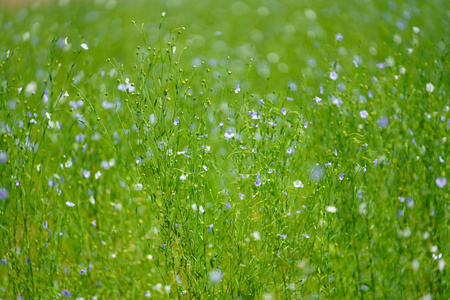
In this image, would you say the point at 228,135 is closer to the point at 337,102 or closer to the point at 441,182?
the point at 337,102

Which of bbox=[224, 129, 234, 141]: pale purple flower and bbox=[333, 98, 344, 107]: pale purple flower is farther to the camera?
bbox=[333, 98, 344, 107]: pale purple flower

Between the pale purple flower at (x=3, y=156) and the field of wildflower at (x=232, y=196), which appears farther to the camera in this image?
the pale purple flower at (x=3, y=156)

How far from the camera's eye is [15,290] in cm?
284

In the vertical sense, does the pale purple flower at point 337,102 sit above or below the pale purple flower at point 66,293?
above

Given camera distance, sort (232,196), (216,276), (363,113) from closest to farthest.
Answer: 1. (216,276)
2. (232,196)
3. (363,113)

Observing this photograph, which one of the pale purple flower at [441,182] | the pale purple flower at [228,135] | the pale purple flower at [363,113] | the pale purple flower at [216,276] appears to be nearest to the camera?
the pale purple flower at [216,276]

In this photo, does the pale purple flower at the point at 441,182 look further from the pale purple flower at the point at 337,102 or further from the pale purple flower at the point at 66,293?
the pale purple flower at the point at 66,293

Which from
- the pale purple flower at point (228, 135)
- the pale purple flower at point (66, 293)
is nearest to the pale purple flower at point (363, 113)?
the pale purple flower at point (228, 135)

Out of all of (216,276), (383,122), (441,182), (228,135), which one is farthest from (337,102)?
(216,276)

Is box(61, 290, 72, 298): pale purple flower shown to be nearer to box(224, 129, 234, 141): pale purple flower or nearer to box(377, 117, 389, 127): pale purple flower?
box(224, 129, 234, 141): pale purple flower

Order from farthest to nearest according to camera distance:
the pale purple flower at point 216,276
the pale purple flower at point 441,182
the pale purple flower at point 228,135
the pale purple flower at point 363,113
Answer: the pale purple flower at point 363,113 → the pale purple flower at point 441,182 → the pale purple flower at point 228,135 → the pale purple flower at point 216,276

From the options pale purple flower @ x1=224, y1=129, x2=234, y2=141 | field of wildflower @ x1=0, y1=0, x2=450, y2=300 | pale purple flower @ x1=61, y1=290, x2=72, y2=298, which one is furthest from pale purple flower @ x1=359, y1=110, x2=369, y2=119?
pale purple flower @ x1=61, y1=290, x2=72, y2=298

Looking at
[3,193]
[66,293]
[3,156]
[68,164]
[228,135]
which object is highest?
[228,135]

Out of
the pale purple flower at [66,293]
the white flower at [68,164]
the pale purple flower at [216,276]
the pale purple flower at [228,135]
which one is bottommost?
the pale purple flower at [66,293]
